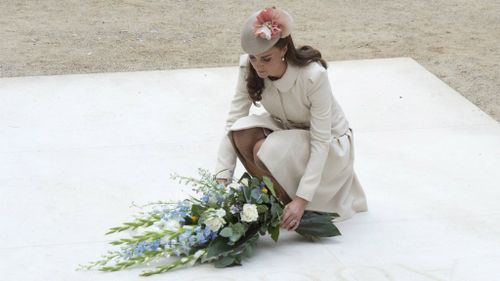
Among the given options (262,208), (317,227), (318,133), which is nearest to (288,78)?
(318,133)

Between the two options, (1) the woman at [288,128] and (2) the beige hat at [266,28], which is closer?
(2) the beige hat at [266,28]

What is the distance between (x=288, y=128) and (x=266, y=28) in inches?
25.4

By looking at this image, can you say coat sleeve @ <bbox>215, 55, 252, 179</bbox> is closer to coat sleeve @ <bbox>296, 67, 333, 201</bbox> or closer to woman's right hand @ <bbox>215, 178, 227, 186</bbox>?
woman's right hand @ <bbox>215, 178, 227, 186</bbox>

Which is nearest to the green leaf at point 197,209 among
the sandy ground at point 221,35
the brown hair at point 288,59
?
the brown hair at point 288,59

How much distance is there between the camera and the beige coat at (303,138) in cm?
443

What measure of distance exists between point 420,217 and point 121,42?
4195 mm

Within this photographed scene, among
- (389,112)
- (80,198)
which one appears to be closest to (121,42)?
(389,112)

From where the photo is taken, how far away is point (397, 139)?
19.6 ft

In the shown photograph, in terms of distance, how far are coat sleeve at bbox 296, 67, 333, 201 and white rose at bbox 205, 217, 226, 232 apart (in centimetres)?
43

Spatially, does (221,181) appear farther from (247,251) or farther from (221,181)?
(247,251)

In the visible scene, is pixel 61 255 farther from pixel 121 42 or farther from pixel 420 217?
pixel 121 42

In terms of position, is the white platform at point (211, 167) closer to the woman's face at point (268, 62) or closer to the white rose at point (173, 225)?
the white rose at point (173, 225)

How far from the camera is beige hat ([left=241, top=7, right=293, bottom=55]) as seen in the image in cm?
421

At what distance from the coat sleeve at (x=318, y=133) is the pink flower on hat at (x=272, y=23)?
0.98 feet
